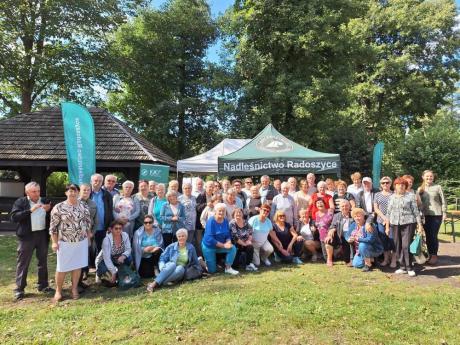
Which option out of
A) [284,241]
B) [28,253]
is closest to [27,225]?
[28,253]

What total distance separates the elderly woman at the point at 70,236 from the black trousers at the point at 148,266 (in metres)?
1.17

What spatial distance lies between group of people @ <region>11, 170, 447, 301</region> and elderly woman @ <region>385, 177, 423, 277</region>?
18 mm

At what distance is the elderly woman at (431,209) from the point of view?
7.65 metres

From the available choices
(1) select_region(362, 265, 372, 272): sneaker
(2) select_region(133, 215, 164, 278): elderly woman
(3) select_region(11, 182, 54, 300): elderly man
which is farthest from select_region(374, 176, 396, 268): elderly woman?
(3) select_region(11, 182, 54, 300): elderly man

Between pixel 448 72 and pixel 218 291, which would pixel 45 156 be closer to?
pixel 218 291

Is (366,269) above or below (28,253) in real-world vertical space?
below

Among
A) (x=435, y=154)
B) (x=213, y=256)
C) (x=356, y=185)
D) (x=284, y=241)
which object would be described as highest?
(x=435, y=154)

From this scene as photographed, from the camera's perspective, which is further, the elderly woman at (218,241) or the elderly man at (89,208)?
the elderly woman at (218,241)

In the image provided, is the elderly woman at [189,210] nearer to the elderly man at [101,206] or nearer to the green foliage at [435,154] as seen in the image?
the elderly man at [101,206]

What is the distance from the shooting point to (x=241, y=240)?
7.41 metres

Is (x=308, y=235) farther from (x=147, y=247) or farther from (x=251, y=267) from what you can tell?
(x=147, y=247)

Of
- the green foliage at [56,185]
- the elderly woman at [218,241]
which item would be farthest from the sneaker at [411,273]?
the green foliage at [56,185]

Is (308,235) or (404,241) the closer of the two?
(404,241)

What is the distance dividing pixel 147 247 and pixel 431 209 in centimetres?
557
